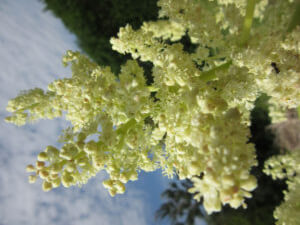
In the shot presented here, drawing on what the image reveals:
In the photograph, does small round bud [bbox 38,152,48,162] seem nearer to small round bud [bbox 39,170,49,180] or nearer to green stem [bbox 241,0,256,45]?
small round bud [bbox 39,170,49,180]

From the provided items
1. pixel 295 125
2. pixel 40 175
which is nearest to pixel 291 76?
pixel 40 175

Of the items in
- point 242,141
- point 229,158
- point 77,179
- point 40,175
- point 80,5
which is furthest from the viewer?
point 80,5

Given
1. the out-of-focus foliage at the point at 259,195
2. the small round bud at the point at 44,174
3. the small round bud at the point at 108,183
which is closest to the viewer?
the small round bud at the point at 44,174

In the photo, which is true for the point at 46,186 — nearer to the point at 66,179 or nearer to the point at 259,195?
the point at 66,179

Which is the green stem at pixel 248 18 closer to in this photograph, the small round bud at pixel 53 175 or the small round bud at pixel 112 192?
the small round bud at pixel 112 192

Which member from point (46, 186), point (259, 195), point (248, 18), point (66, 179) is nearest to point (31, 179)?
point (46, 186)

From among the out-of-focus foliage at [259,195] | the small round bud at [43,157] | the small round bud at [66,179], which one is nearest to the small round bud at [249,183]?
the small round bud at [66,179]

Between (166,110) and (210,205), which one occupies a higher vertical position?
(166,110)

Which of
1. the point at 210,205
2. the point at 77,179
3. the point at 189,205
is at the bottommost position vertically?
the point at 210,205

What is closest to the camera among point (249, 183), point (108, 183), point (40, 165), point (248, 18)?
point (249, 183)

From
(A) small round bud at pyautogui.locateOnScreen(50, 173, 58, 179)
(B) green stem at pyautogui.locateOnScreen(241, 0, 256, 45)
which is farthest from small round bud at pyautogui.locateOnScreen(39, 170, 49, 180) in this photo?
(B) green stem at pyautogui.locateOnScreen(241, 0, 256, 45)

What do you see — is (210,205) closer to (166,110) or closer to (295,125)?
(166,110)
